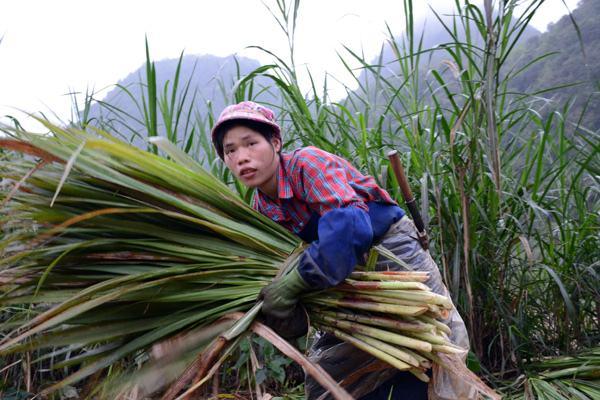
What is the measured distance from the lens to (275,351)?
8.85 ft

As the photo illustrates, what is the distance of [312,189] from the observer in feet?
5.09

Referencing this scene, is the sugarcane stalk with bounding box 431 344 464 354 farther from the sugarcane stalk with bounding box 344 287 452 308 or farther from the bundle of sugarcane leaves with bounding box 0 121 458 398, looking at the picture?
the sugarcane stalk with bounding box 344 287 452 308

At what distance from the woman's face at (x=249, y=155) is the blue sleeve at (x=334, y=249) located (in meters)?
0.29

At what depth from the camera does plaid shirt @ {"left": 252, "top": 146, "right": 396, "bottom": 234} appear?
150 centimetres

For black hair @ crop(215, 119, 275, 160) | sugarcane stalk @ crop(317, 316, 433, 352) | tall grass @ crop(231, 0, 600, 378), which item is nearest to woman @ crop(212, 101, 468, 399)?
black hair @ crop(215, 119, 275, 160)

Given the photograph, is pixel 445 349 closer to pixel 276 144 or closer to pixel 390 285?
pixel 390 285

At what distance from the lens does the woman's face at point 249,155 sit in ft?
5.25

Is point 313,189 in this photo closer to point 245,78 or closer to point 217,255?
point 217,255

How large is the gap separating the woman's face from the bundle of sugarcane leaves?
5.5 inches

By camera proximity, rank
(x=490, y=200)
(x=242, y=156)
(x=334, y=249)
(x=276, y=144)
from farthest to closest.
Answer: (x=490, y=200) < (x=276, y=144) < (x=242, y=156) < (x=334, y=249)

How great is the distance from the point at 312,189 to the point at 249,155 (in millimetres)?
214

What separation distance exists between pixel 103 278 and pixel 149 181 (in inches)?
10.8

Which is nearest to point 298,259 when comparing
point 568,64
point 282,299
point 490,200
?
point 282,299

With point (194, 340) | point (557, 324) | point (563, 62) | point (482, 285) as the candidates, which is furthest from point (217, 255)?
point (563, 62)
